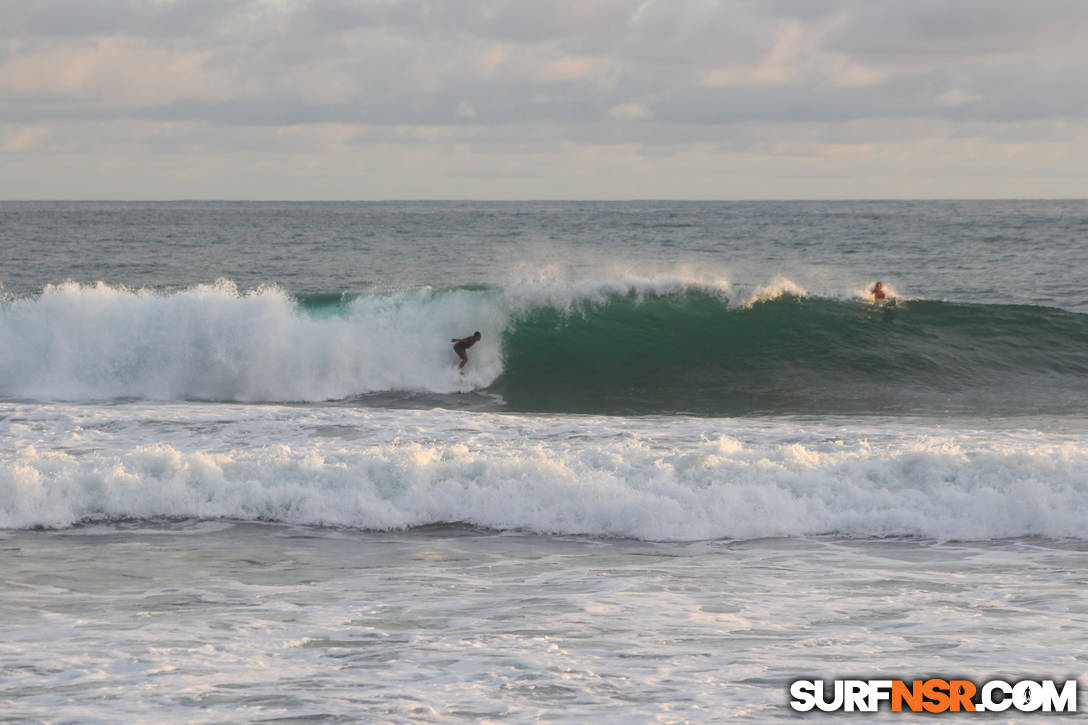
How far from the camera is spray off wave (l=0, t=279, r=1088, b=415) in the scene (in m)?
15.8

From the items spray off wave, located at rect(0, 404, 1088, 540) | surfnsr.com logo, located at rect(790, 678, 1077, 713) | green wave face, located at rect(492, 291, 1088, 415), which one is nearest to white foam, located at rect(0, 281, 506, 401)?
green wave face, located at rect(492, 291, 1088, 415)

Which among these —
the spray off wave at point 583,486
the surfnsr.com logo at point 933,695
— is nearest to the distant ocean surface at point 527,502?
the spray off wave at point 583,486

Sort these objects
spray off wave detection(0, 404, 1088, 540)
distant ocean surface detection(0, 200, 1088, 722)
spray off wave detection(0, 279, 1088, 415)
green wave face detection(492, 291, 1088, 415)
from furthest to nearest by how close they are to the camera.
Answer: spray off wave detection(0, 279, 1088, 415), green wave face detection(492, 291, 1088, 415), spray off wave detection(0, 404, 1088, 540), distant ocean surface detection(0, 200, 1088, 722)

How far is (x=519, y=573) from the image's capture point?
7398 millimetres

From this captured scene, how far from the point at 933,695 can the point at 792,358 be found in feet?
44.0

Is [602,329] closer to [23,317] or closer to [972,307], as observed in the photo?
[972,307]

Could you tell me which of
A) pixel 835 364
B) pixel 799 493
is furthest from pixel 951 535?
pixel 835 364

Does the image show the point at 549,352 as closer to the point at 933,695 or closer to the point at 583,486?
the point at 583,486

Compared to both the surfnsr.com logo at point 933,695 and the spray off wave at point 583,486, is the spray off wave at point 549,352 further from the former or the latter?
the surfnsr.com logo at point 933,695

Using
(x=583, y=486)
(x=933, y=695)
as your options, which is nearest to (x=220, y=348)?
(x=583, y=486)

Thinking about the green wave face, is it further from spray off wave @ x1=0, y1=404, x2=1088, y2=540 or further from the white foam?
spray off wave @ x1=0, y1=404, x2=1088, y2=540

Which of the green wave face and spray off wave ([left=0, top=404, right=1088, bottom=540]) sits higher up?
the green wave face

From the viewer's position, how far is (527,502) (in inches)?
355

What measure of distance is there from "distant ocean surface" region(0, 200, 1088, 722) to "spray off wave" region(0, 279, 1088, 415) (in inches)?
2.7
